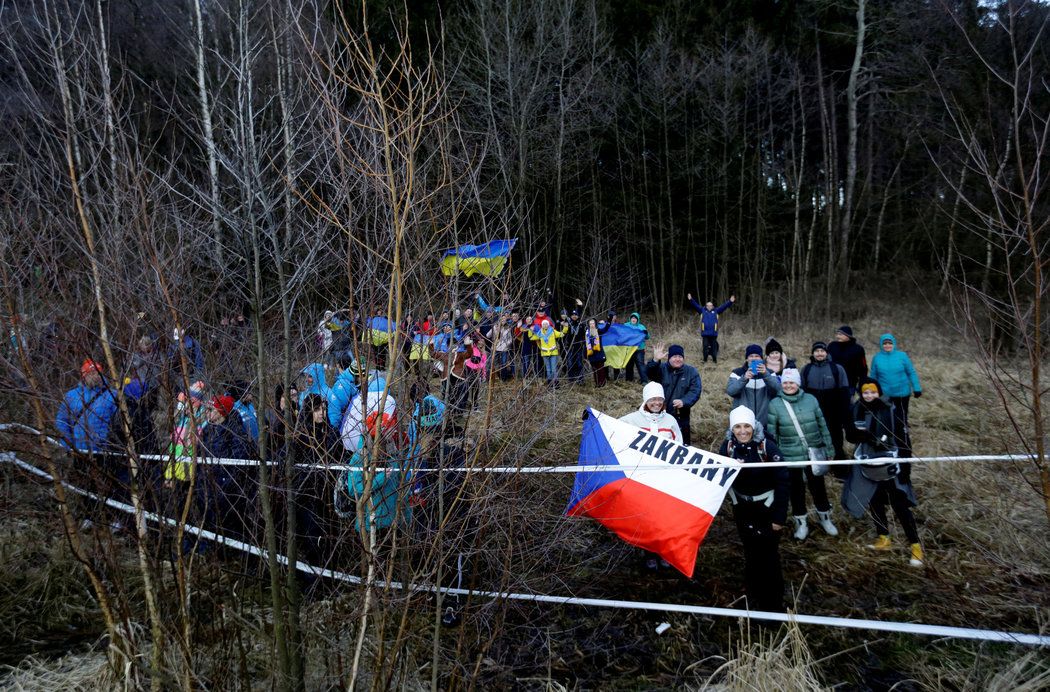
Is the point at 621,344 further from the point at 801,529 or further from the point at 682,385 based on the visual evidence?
the point at 801,529

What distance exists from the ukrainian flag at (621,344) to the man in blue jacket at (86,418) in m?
10.4

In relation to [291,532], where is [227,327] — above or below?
above

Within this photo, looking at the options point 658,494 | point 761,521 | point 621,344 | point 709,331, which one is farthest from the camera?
point 709,331

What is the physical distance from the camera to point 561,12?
707 inches

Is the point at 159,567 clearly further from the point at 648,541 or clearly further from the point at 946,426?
the point at 946,426

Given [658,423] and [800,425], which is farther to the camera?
[800,425]

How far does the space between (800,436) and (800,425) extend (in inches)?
4.1

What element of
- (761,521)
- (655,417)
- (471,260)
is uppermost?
(471,260)

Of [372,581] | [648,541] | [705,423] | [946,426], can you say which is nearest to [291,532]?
[372,581]

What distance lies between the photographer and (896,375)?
802 centimetres

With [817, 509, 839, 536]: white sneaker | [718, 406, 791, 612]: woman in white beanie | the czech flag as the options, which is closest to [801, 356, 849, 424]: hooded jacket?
[817, 509, 839, 536]: white sneaker

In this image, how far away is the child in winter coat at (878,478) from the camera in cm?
547

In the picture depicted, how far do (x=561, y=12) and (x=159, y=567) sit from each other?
18.4 meters

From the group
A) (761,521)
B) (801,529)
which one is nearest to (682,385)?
(801,529)
